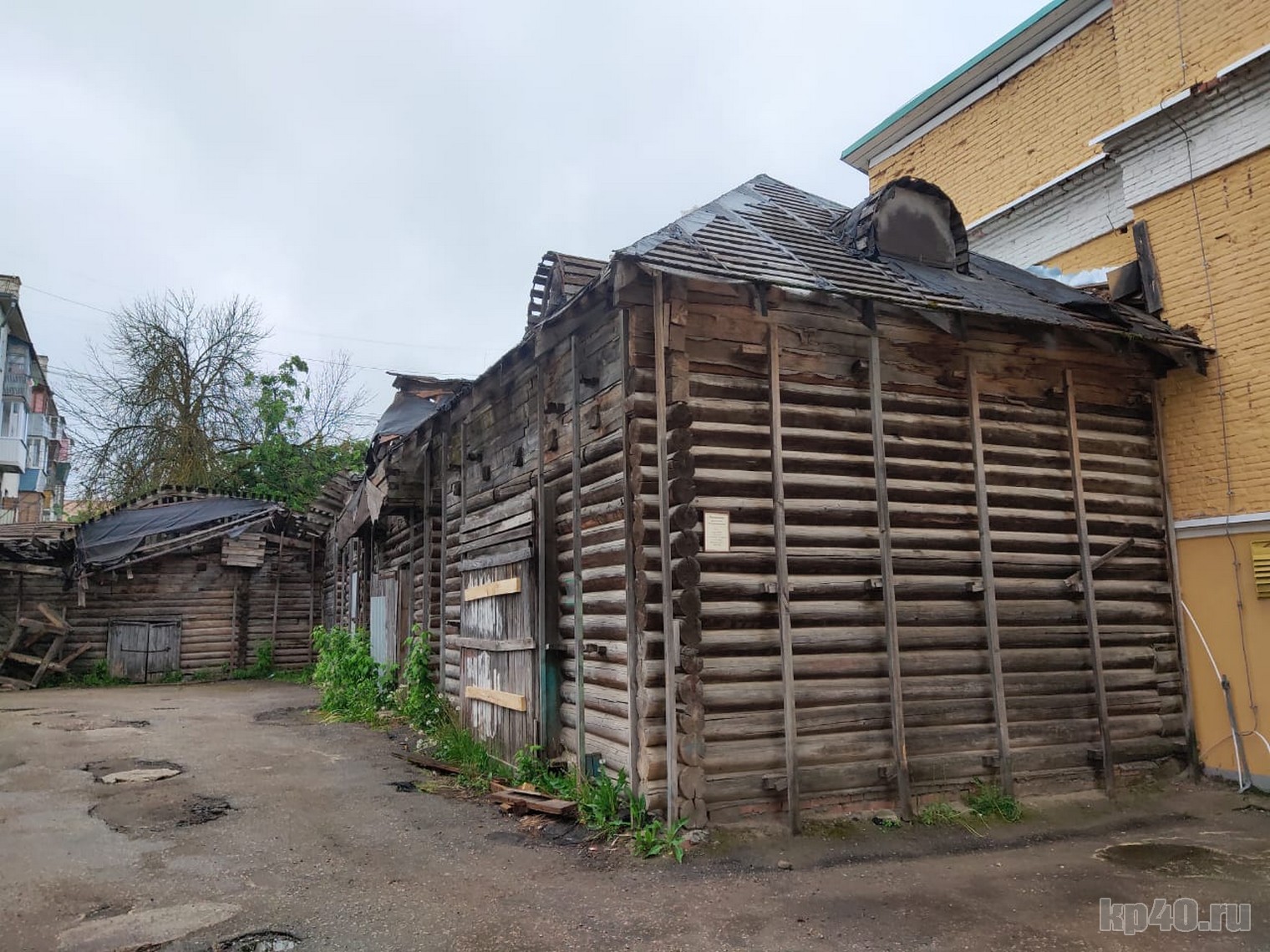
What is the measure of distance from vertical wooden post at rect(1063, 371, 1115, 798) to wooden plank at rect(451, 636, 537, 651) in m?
5.13

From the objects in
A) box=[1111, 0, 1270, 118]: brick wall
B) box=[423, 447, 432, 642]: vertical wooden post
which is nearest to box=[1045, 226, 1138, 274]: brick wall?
box=[1111, 0, 1270, 118]: brick wall

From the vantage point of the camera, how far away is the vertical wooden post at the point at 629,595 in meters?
6.16

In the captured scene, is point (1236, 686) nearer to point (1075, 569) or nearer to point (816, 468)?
point (1075, 569)

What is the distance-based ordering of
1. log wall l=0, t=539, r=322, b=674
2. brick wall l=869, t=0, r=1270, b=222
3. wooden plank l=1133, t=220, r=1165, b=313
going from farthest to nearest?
log wall l=0, t=539, r=322, b=674, wooden plank l=1133, t=220, r=1165, b=313, brick wall l=869, t=0, r=1270, b=222

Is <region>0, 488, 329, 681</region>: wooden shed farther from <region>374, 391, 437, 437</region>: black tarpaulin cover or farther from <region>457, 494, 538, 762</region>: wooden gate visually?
<region>457, 494, 538, 762</region>: wooden gate

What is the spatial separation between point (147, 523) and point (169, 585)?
1661 millimetres

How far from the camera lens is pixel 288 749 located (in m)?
10.6

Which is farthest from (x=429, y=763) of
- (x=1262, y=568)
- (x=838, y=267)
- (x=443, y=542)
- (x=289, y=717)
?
(x=1262, y=568)

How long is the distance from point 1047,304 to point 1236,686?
4.00m

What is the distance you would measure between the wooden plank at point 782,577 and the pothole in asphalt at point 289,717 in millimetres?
9207

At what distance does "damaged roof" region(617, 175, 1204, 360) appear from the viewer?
670 centimetres

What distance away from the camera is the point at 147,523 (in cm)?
2045

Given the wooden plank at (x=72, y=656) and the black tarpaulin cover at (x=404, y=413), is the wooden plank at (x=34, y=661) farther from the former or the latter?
the black tarpaulin cover at (x=404, y=413)

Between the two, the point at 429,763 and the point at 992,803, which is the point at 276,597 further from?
the point at 992,803
